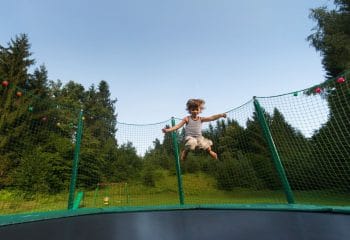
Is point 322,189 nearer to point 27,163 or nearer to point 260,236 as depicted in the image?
point 260,236

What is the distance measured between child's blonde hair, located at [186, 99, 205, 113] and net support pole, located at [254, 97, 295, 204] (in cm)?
71

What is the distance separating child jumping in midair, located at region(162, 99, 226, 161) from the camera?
8.91 ft

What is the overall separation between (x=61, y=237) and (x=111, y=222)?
0.53 meters

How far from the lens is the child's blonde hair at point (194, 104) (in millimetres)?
2888

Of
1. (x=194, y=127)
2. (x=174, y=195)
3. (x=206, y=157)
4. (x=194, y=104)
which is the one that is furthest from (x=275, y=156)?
(x=174, y=195)

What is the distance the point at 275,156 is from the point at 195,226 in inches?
55.3

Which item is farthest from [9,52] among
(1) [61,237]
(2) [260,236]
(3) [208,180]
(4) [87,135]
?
(2) [260,236]

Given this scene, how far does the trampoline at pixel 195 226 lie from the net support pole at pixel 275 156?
1.98ft

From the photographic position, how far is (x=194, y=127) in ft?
9.28

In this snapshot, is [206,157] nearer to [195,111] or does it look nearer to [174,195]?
[174,195]

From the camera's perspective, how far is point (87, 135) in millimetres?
4660

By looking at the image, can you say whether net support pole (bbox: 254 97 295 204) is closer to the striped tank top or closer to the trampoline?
the trampoline

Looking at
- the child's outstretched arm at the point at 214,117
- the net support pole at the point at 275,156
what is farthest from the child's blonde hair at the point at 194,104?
the net support pole at the point at 275,156

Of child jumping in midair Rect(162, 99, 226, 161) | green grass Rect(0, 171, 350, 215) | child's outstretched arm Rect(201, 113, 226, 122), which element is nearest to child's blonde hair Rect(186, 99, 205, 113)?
child jumping in midair Rect(162, 99, 226, 161)
